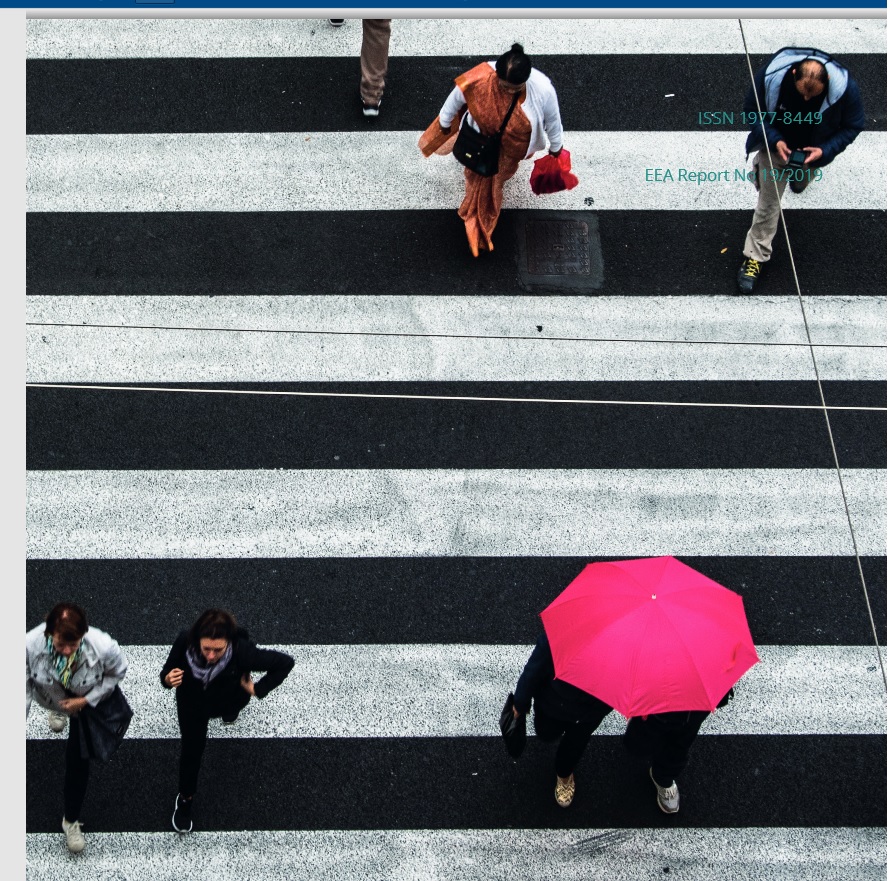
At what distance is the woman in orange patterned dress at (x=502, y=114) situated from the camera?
601cm

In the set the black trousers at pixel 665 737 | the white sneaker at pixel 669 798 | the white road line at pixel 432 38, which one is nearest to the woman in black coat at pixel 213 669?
the black trousers at pixel 665 737

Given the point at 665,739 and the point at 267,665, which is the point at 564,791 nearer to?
the point at 665,739

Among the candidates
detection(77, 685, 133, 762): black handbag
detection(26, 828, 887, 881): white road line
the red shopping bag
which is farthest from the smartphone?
detection(77, 685, 133, 762): black handbag

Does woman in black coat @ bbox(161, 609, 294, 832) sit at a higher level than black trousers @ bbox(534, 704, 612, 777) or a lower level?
higher

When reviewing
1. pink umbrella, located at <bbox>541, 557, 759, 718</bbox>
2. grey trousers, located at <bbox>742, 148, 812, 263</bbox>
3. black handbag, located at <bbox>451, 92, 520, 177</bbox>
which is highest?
black handbag, located at <bbox>451, 92, 520, 177</bbox>

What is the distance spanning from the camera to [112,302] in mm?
6895

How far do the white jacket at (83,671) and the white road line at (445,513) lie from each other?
141cm

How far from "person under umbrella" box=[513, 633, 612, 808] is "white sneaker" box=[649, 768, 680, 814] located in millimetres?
527

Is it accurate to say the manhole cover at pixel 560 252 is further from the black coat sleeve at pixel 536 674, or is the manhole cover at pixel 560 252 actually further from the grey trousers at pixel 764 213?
the black coat sleeve at pixel 536 674

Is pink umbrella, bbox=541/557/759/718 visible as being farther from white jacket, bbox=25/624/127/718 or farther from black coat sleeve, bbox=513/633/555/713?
white jacket, bbox=25/624/127/718

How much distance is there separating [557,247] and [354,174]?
4.80 ft

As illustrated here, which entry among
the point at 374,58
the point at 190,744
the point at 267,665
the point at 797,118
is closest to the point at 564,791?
the point at 267,665

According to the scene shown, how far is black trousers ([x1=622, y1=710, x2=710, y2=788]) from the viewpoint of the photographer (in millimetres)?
4801

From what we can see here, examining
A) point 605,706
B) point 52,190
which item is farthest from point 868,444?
point 52,190
